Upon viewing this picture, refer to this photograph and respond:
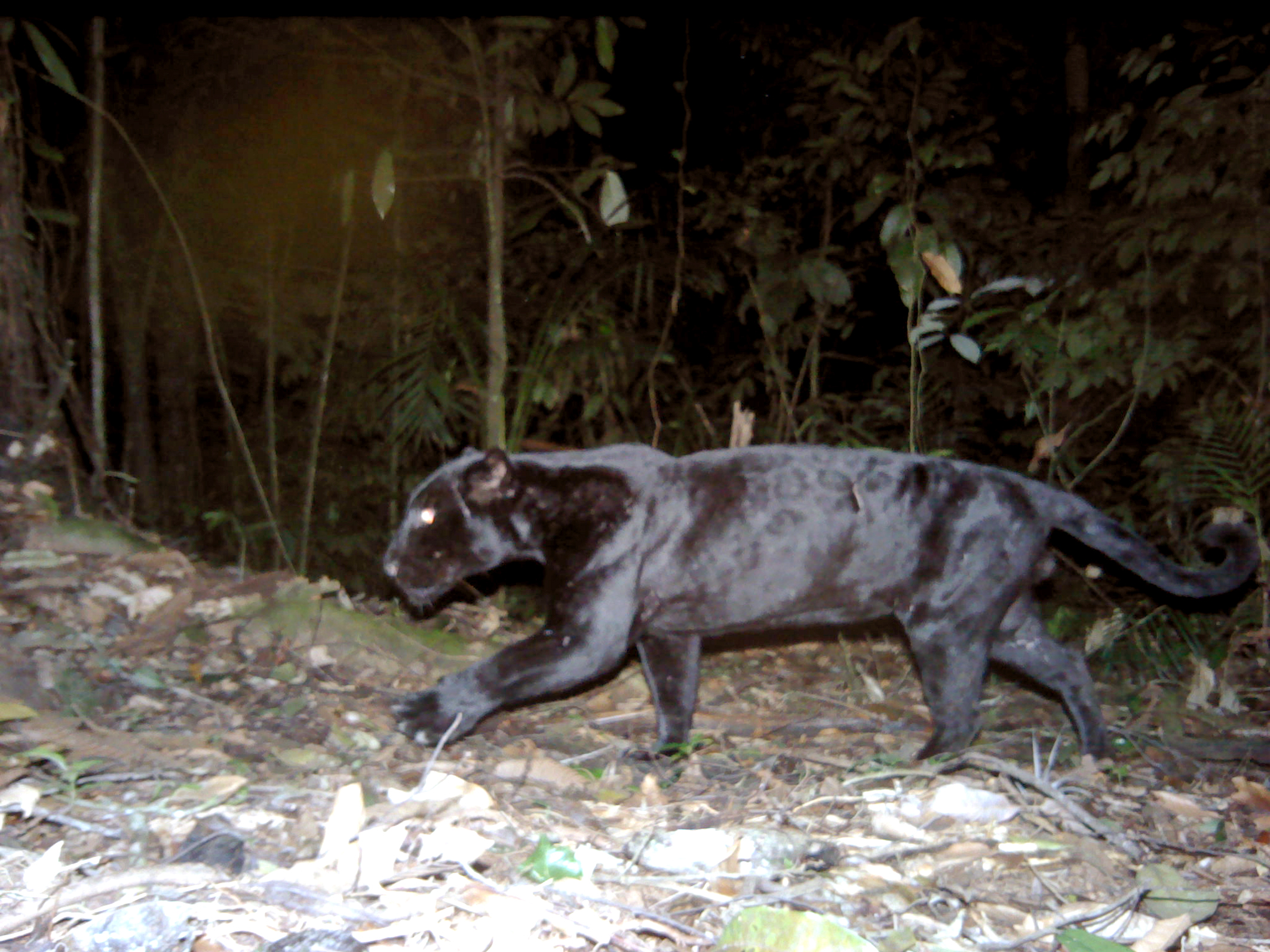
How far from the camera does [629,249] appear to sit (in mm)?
5465

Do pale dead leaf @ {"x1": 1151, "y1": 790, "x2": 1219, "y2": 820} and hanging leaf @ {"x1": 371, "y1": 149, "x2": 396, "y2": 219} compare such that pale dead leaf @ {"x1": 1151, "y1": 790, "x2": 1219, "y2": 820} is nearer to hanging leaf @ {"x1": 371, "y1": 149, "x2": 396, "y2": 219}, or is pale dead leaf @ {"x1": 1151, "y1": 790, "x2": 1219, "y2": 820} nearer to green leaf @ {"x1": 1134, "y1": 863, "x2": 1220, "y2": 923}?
green leaf @ {"x1": 1134, "y1": 863, "x2": 1220, "y2": 923}

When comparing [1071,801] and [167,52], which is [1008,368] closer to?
[1071,801]

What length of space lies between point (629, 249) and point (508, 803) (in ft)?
11.1

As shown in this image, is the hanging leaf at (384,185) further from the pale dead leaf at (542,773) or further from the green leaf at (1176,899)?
the green leaf at (1176,899)

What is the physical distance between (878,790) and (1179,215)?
3083 millimetres

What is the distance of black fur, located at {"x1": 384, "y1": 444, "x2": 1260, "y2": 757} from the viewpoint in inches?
142

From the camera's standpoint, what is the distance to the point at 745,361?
568 centimetres

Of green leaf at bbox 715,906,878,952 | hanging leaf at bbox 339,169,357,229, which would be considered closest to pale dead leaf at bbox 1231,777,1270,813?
green leaf at bbox 715,906,878,952

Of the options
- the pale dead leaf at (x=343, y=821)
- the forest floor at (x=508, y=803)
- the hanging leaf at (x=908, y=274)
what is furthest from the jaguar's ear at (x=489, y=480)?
the hanging leaf at (x=908, y=274)

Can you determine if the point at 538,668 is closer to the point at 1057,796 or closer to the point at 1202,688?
the point at 1057,796

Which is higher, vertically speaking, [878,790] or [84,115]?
[84,115]

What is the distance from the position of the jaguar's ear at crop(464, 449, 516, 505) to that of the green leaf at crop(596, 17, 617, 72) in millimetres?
1596

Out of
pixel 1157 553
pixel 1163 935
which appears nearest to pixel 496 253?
pixel 1157 553

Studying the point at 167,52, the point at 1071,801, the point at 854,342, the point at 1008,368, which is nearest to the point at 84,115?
the point at 167,52
